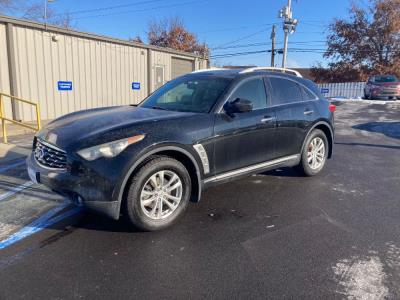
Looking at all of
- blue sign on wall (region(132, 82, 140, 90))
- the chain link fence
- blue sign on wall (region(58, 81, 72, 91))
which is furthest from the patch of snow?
the chain link fence

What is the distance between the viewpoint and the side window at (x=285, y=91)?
493cm

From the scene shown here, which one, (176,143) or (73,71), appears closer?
(176,143)

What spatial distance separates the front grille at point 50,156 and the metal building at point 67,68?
7.83 m

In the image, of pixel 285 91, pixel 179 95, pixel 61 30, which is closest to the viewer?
pixel 179 95

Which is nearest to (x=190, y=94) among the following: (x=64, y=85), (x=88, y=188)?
(x=88, y=188)

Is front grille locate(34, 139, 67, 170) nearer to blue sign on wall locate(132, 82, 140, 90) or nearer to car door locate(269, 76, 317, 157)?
car door locate(269, 76, 317, 157)

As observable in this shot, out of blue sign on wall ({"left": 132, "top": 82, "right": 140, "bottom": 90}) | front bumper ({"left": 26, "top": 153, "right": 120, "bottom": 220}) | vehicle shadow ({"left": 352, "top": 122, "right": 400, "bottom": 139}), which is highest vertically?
blue sign on wall ({"left": 132, "top": 82, "right": 140, "bottom": 90})

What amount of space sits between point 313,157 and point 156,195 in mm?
3094

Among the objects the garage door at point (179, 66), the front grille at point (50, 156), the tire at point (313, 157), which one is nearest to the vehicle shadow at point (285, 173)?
the tire at point (313, 157)

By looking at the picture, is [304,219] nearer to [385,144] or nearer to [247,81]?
[247,81]

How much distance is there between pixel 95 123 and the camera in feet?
12.2

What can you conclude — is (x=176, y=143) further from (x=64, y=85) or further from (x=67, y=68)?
(x=67, y=68)

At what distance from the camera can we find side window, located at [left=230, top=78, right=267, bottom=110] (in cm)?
443

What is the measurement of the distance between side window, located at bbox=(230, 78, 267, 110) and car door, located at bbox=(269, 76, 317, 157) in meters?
0.21
